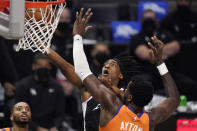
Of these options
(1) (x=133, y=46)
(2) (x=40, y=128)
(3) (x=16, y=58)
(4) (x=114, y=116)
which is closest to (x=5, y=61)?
(3) (x=16, y=58)

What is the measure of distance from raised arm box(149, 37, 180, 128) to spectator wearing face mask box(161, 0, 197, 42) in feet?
14.5

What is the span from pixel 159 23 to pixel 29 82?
10.2 ft

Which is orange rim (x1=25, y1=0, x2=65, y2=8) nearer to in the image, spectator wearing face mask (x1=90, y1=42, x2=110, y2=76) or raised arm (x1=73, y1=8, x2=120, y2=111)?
raised arm (x1=73, y1=8, x2=120, y2=111)

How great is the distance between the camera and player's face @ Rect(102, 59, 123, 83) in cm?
552

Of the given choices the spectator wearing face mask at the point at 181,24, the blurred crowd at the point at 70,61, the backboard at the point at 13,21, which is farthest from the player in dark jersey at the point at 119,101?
the spectator wearing face mask at the point at 181,24

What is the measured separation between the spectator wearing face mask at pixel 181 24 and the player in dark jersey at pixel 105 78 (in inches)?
162

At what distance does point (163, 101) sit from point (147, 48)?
3452 millimetres

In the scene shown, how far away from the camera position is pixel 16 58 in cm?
909

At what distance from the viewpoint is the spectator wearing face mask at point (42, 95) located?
8.12 m

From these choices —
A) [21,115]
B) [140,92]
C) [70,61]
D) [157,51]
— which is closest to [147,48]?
[70,61]

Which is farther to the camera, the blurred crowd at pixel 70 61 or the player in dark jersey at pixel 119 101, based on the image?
the blurred crowd at pixel 70 61

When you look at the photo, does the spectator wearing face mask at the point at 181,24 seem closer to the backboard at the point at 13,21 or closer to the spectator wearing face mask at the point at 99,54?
the spectator wearing face mask at the point at 99,54

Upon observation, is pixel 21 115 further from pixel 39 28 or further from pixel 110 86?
pixel 39 28

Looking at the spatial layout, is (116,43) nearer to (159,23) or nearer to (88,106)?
(159,23)
